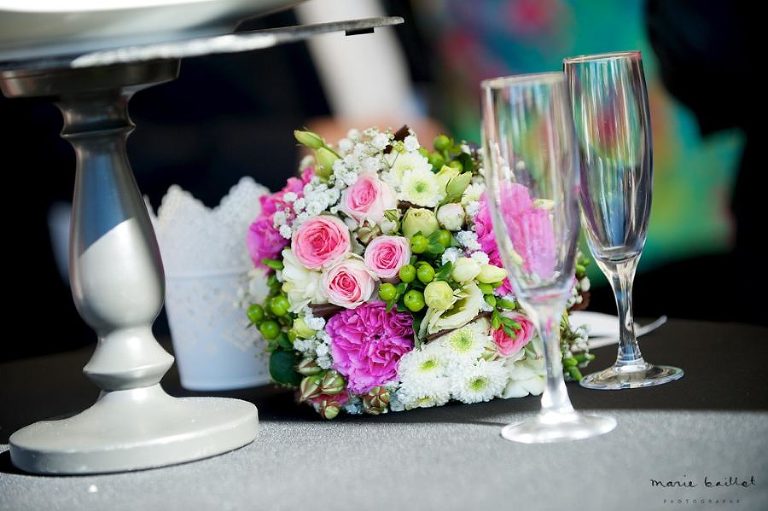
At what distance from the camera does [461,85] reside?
2812mm

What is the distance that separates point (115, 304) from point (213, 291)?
28cm

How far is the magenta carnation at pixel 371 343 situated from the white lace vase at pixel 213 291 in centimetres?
22

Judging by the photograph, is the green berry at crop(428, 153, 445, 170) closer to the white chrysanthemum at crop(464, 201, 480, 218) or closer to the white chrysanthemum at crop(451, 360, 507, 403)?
the white chrysanthemum at crop(464, 201, 480, 218)

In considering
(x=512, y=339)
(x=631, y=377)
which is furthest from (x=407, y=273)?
(x=631, y=377)

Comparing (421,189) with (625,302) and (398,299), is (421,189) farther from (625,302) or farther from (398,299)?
(625,302)

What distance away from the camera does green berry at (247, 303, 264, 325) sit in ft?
3.55

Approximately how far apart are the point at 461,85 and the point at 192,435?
2.03m

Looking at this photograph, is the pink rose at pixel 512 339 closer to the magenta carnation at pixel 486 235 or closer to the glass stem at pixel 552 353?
the magenta carnation at pixel 486 235

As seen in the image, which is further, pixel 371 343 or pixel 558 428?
pixel 371 343

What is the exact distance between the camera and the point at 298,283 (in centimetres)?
104

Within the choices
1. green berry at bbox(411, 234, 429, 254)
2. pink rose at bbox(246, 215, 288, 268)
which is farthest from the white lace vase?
green berry at bbox(411, 234, 429, 254)

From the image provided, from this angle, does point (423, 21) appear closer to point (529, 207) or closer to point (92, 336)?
point (92, 336)

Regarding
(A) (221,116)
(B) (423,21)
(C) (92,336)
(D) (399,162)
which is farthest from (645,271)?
(D) (399,162)

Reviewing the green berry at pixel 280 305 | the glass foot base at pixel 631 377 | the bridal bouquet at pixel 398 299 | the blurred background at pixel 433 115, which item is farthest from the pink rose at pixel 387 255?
the blurred background at pixel 433 115
